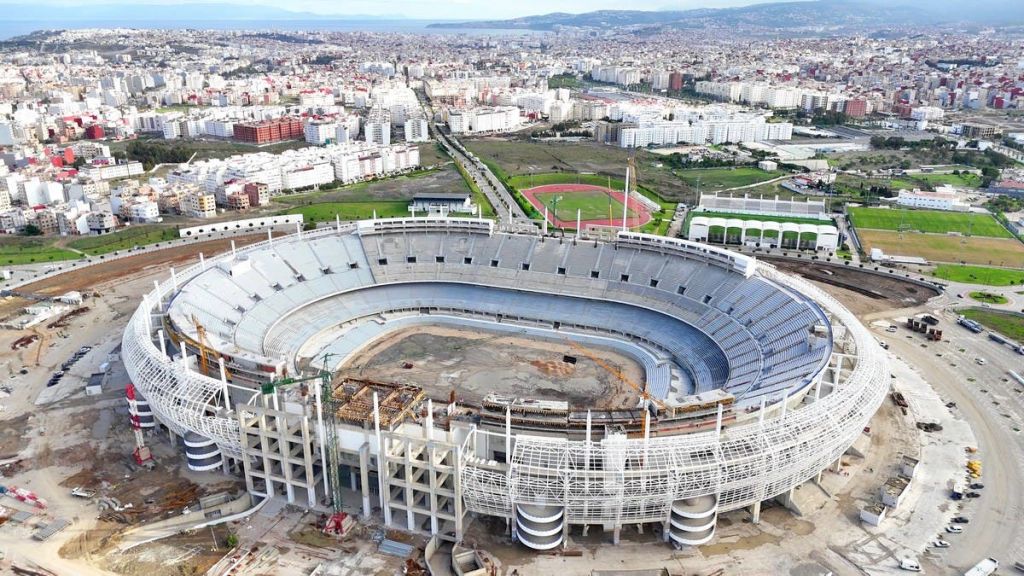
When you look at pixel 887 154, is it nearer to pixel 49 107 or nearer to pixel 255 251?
pixel 255 251

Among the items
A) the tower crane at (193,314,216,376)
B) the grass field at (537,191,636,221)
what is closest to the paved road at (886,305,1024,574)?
the tower crane at (193,314,216,376)

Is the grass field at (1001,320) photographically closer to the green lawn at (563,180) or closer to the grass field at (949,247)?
the grass field at (949,247)

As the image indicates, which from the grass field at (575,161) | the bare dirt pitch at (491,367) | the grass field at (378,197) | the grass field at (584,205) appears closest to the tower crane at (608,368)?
the bare dirt pitch at (491,367)

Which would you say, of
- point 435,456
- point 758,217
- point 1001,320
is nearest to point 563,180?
point 758,217

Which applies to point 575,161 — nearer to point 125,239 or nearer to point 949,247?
point 949,247

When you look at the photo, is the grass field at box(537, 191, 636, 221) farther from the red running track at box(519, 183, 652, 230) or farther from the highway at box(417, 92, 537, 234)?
the highway at box(417, 92, 537, 234)

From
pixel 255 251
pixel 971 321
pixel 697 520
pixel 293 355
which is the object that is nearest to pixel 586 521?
pixel 697 520
